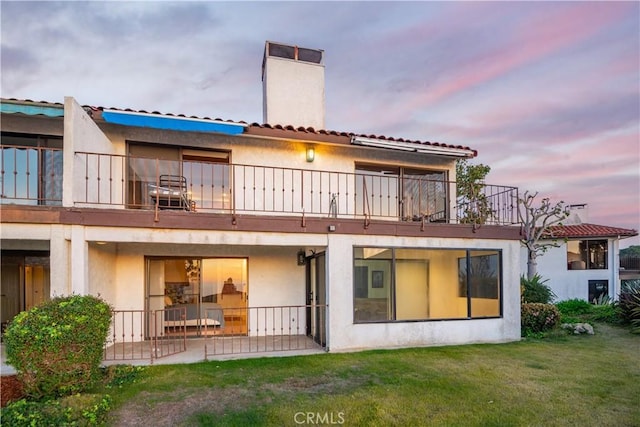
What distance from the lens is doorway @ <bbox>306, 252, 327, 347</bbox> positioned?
8.77 metres

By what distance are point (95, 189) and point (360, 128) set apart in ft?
34.7

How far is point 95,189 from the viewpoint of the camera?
26.7ft

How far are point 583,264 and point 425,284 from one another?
16372 mm

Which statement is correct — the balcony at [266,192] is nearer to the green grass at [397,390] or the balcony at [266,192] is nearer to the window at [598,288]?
the green grass at [397,390]

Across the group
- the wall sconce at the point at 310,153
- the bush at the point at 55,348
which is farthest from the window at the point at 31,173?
the wall sconce at the point at 310,153

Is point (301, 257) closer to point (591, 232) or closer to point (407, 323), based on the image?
point (407, 323)

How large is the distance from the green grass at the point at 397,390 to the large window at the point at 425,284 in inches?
42.9

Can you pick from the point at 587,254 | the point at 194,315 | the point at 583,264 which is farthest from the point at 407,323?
the point at 587,254

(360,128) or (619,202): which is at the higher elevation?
(360,128)

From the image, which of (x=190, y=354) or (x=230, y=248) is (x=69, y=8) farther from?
(x=190, y=354)

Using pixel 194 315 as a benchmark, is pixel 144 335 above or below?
below

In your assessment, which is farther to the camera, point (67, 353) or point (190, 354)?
point (190, 354)

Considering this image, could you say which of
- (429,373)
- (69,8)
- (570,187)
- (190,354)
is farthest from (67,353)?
(570,187)

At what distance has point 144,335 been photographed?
369 inches
